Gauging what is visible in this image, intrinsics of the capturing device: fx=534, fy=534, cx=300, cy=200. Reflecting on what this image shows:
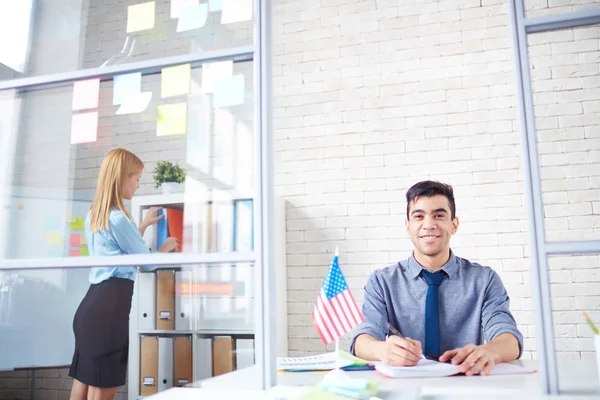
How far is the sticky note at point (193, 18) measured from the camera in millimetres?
1200

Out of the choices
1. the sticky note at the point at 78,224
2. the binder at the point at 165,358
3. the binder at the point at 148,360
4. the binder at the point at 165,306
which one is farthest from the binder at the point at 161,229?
the binder at the point at 165,358

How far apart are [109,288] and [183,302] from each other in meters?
0.98

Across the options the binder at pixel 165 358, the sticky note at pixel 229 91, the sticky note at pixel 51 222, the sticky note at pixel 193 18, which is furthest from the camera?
the binder at pixel 165 358

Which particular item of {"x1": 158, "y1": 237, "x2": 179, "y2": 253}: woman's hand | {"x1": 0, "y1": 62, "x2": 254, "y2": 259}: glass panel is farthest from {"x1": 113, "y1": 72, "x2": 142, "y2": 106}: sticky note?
{"x1": 158, "y1": 237, "x2": 179, "y2": 253}: woman's hand

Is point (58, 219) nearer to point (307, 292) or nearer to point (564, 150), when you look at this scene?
point (564, 150)

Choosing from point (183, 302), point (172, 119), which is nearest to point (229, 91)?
point (172, 119)

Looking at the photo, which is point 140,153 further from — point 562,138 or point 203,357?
point 203,357

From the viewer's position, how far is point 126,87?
1.18 metres

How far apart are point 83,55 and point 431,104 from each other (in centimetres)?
220

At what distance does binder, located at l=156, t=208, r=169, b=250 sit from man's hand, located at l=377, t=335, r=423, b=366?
0.66 m

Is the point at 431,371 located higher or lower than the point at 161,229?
lower

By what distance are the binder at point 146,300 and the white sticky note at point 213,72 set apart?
1.71ft

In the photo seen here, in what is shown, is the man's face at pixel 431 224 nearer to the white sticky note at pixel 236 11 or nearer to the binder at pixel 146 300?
the binder at pixel 146 300

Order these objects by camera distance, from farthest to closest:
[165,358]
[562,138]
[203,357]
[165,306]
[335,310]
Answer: [165,306]
[165,358]
[203,357]
[335,310]
[562,138]
